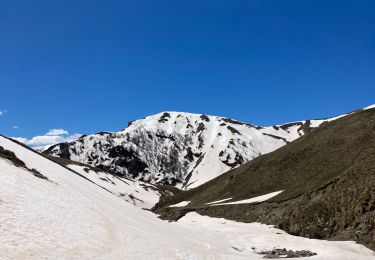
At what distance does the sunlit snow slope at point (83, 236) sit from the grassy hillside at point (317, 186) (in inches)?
192

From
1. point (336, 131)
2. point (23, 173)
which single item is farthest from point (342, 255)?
point (336, 131)

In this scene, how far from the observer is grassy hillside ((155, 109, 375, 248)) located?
41969 millimetres

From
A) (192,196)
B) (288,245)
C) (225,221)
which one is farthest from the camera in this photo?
(192,196)

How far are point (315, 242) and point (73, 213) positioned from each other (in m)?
22.3

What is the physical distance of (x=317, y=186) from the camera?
53.1m

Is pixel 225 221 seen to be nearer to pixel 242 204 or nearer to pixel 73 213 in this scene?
pixel 242 204

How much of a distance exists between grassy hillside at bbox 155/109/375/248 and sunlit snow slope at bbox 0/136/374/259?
4.89m

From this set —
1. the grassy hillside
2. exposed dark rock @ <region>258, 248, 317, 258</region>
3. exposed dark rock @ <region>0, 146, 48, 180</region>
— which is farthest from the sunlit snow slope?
the grassy hillside

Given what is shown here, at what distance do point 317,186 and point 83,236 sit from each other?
36.5 meters

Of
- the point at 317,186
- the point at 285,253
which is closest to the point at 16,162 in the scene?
the point at 285,253

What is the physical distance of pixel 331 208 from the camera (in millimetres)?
44531

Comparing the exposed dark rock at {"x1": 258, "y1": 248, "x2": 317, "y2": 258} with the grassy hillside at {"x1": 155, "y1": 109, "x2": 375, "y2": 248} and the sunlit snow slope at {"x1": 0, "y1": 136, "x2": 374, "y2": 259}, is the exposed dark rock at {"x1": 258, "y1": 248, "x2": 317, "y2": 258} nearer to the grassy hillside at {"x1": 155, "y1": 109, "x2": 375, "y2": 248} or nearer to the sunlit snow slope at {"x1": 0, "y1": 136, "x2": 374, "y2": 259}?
Answer: the sunlit snow slope at {"x1": 0, "y1": 136, "x2": 374, "y2": 259}

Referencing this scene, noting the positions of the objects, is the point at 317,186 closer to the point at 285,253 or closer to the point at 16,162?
the point at 285,253

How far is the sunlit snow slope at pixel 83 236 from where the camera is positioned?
2161 centimetres
